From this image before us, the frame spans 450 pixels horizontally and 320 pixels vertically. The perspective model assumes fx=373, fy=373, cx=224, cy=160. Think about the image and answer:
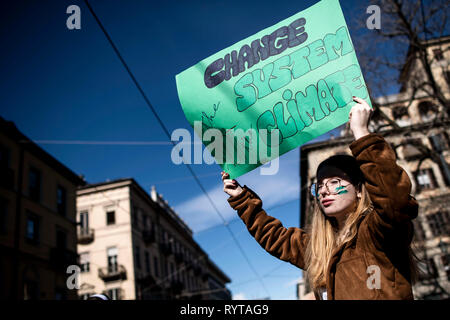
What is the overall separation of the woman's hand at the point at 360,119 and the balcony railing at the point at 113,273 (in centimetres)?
3082

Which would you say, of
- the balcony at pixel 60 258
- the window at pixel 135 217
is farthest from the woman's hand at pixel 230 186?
the window at pixel 135 217

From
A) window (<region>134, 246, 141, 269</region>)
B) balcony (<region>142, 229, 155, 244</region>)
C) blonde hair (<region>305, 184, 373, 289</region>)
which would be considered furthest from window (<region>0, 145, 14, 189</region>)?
blonde hair (<region>305, 184, 373, 289</region>)

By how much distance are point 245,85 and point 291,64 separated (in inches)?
11.3

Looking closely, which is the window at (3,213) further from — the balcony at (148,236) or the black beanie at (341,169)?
the black beanie at (341,169)

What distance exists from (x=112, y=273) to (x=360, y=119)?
31.3m

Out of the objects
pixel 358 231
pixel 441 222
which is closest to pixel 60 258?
pixel 441 222

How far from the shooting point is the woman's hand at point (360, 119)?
1.65m

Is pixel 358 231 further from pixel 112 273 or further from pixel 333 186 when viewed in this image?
pixel 112 273

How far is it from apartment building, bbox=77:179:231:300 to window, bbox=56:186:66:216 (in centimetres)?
524

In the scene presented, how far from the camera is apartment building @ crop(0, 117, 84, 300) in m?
18.2
